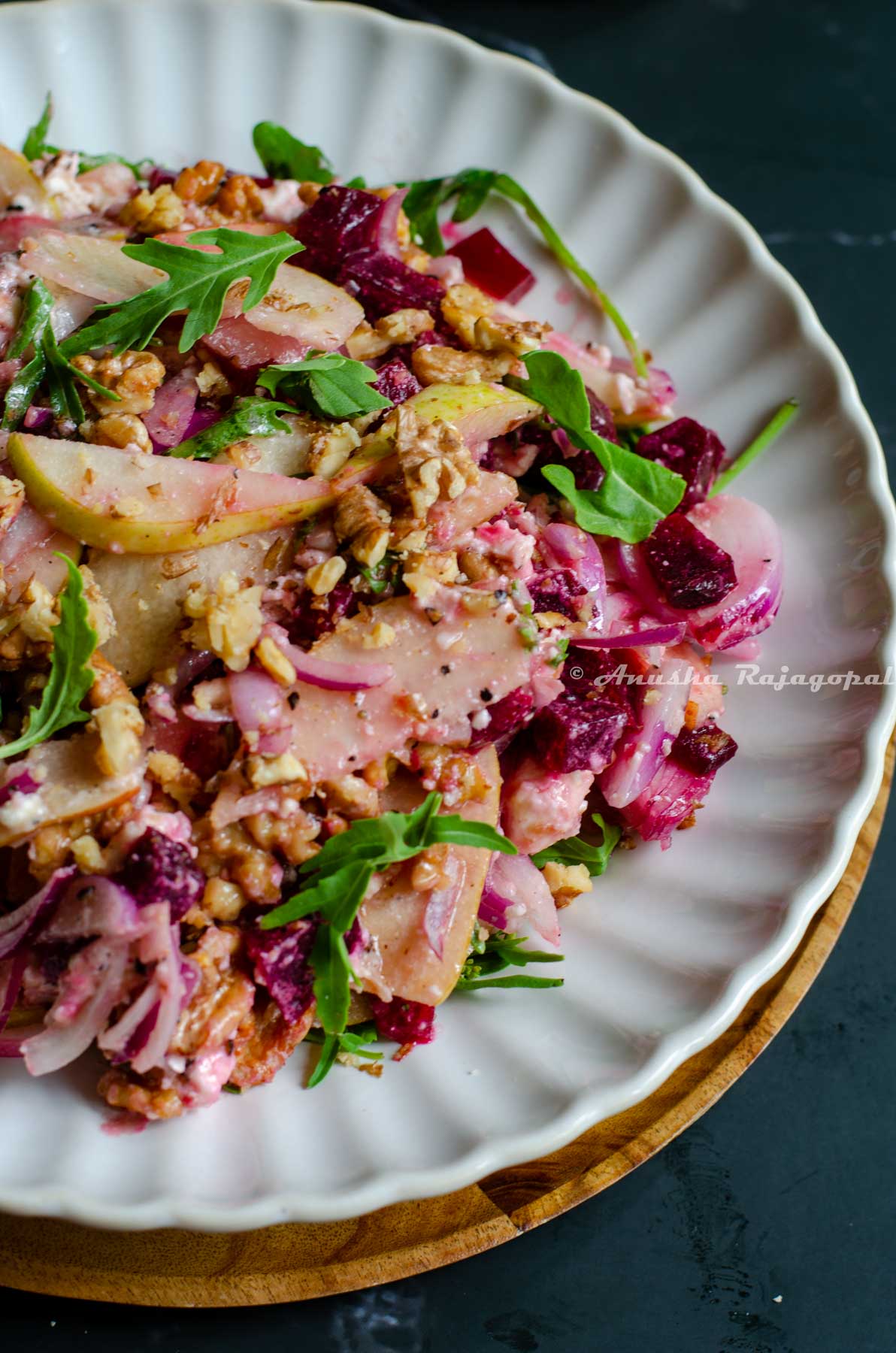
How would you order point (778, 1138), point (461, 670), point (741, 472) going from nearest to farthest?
point (461, 670) < point (778, 1138) < point (741, 472)

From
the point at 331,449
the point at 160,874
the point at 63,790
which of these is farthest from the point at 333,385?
the point at 160,874

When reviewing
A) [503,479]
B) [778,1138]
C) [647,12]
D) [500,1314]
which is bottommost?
[500,1314]

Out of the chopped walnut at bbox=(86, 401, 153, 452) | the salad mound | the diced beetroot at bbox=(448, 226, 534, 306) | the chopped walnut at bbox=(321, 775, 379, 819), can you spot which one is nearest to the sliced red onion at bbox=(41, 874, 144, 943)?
the salad mound

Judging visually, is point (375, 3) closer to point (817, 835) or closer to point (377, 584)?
point (377, 584)

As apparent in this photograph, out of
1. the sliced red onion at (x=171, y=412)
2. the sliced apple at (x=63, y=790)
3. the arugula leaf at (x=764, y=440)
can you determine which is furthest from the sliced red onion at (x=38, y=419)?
the arugula leaf at (x=764, y=440)

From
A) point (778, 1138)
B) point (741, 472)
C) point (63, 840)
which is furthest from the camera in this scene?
point (741, 472)

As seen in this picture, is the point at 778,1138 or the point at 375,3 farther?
the point at 375,3

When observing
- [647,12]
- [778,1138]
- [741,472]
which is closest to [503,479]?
[741,472]
